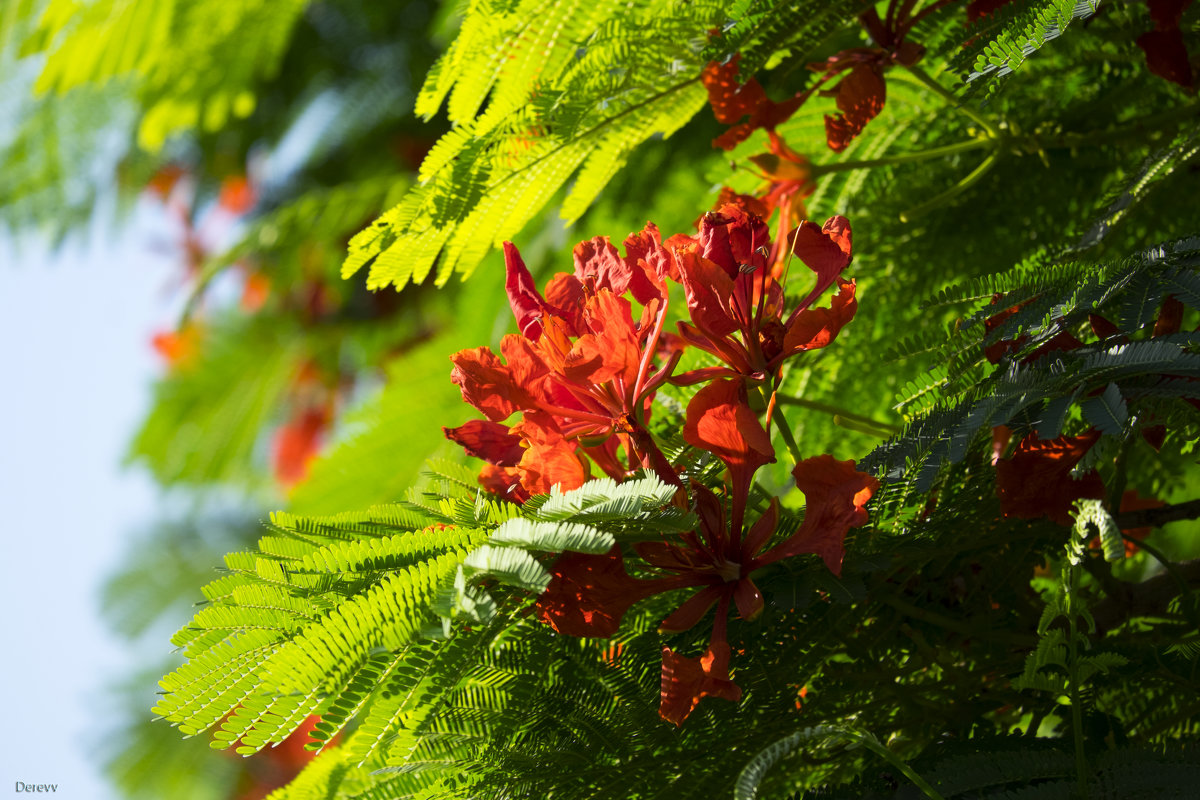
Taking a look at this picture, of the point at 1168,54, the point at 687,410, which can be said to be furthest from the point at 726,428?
the point at 1168,54

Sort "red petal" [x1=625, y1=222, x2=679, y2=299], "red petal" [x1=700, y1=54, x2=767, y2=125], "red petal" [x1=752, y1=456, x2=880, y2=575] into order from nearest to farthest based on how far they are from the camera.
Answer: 1. "red petal" [x1=752, y1=456, x2=880, y2=575]
2. "red petal" [x1=625, y1=222, x2=679, y2=299]
3. "red petal" [x1=700, y1=54, x2=767, y2=125]

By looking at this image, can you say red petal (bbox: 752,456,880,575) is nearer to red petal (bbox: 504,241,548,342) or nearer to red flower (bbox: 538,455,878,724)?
red flower (bbox: 538,455,878,724)

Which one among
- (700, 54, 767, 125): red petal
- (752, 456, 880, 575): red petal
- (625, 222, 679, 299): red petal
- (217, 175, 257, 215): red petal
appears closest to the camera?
(752, 456, 880, 575): red petal

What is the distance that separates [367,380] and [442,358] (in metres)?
1.98

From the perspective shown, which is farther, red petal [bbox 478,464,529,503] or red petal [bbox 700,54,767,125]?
red petal [bbox 700,54,767,125]

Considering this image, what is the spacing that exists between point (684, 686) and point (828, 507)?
0.13 metres

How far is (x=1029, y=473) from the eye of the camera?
1.94ft

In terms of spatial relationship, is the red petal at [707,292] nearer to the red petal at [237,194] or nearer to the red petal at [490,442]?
the red petal at [490,442]

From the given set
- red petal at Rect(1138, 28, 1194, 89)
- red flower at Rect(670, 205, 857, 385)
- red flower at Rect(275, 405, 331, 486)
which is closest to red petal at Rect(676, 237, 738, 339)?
red flower at Rect(670, 205, 857, 385)

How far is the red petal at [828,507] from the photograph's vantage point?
0.54 meters

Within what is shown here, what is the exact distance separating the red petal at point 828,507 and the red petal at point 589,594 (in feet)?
0.27

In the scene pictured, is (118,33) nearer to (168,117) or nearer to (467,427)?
(168,117)

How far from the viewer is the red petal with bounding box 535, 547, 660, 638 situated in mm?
552

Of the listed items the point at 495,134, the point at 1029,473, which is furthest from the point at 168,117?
the point at 1029,473
